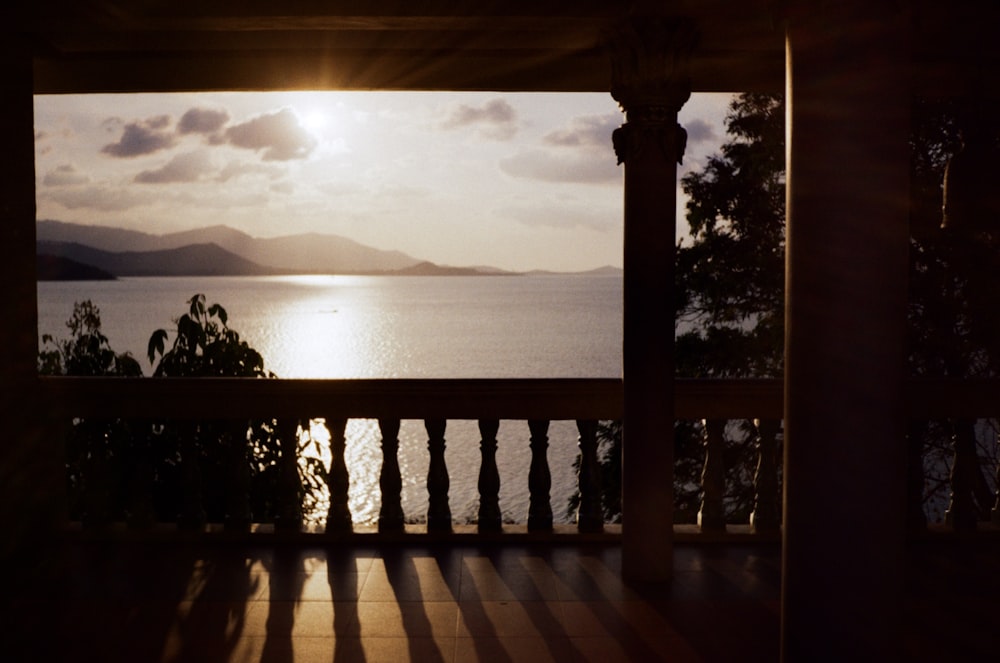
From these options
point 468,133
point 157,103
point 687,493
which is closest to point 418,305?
point 468,133

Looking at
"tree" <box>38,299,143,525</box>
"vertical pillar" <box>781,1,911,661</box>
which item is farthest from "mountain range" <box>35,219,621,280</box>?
"vertical pillar" <box>781,1,911,661</box>

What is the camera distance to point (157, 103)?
66500 mm

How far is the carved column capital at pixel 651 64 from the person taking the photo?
4688 mm

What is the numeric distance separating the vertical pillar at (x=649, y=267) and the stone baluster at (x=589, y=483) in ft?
1.78

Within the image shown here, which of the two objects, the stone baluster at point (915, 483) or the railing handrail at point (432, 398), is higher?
the railing handrail at point (432, 398)

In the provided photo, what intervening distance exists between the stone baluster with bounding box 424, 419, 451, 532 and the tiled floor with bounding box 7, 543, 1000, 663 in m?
0.19

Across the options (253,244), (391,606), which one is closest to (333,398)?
(391,606)

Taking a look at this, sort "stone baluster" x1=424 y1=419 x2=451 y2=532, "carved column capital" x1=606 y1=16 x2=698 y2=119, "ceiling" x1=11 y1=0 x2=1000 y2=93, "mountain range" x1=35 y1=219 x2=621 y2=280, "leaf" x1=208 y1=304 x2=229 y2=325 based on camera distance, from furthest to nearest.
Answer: "mountain range" x1=35 y1=219 x2=621 y2=280, "leaf" x1=208 y1=304 x2=229 y2=325, "stone baluster" x1=424 y1=419 x2=451 y2=532, "carved column capital" x1=606 y1=16 x2=698 y2=119, "ceiling" x1=11 y1=0 x2=1000 y2=93

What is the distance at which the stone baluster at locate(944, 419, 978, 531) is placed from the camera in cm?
562

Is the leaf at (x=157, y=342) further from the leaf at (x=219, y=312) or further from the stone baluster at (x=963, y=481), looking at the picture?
the stone baluster at (x=963, y=481)

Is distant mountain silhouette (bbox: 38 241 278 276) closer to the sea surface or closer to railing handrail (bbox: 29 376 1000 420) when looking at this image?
the sea surface

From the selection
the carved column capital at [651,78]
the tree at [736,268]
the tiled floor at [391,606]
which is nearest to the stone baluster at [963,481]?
the tiled floor at [391,606]

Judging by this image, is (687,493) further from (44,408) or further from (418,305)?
(418,305)

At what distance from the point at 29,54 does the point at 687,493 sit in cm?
1298
